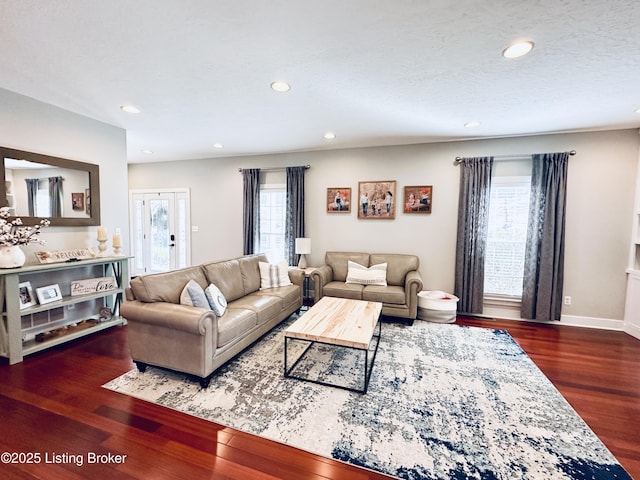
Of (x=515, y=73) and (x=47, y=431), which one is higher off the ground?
(x=515, y=73)

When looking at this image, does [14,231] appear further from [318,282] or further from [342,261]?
[342,261]

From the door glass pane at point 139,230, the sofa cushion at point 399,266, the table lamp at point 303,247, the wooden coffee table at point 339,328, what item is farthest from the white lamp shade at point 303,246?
the door glass pane at point 139,230

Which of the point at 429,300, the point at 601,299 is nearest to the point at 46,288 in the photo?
the point at 429,300

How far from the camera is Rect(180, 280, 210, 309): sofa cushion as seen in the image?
2561mm

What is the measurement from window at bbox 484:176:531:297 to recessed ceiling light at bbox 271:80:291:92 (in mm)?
3353

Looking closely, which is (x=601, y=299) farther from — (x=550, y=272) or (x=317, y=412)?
(x=317, y=412)

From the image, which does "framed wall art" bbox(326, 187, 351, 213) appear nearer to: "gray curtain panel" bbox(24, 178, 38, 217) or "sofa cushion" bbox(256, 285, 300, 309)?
"sofa cushion" bbox(256, 285, 300, 309)

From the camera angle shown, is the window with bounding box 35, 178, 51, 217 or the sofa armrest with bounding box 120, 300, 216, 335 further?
the window with bounding box 35, 178, 51, 217

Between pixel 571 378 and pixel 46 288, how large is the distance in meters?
5.41

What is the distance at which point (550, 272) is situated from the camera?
153 inches

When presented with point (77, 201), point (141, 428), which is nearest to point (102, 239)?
point (77, 201)

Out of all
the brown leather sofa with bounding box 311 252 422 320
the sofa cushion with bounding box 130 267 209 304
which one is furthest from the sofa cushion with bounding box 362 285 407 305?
the sofa cushion with bounding box 130 267 209 304

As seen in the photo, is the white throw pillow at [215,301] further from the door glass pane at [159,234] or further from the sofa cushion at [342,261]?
the door glass pane at [159,234]

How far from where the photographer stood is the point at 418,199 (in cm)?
452
